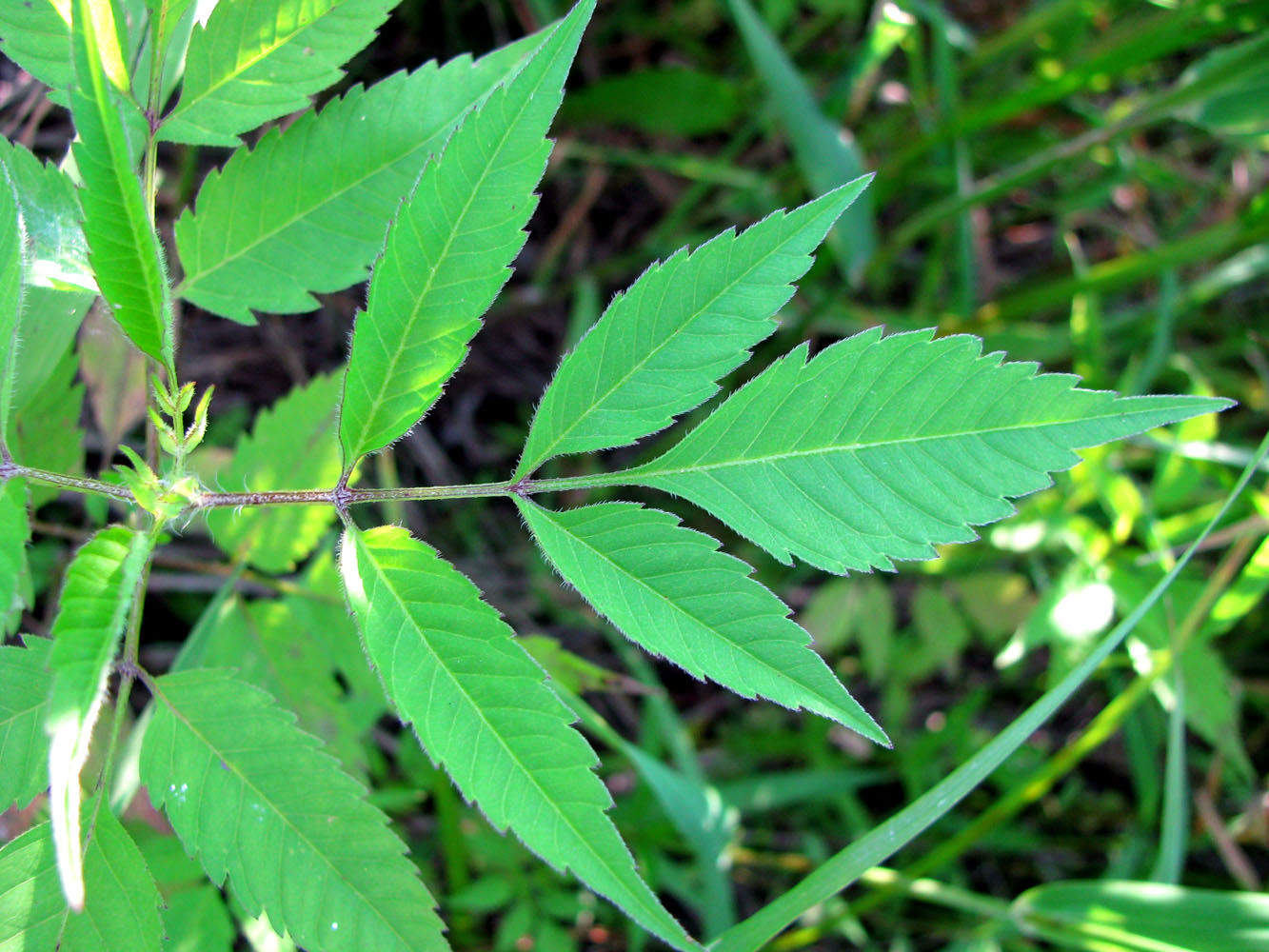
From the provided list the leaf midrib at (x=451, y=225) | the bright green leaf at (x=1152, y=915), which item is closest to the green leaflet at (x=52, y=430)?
the leaf midrib at (x=451, y=225)

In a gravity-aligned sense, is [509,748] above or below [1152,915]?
above

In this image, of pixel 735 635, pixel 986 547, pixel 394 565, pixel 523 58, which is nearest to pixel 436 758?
pixel 394 565

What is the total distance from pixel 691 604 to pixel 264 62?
947mm

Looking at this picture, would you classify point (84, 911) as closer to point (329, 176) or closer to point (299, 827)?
point (299, 827)

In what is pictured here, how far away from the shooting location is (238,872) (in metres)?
1.13

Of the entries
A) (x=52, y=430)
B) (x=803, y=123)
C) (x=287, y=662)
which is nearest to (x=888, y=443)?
(x=287, y=662)

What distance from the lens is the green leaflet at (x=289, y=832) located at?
1121 millimetres

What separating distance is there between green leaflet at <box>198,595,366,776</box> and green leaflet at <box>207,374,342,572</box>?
106mm

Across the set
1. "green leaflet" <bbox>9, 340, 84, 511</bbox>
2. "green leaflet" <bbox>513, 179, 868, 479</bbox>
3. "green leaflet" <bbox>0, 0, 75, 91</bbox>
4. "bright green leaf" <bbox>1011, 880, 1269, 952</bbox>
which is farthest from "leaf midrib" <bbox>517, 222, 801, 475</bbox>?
"bright green leaf" <bbox>1011, 880, 1269, 952</bbox>

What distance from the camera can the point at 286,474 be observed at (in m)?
1.73

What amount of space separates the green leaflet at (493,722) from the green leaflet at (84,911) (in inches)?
18.6

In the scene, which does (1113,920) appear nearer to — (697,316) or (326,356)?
(697,316)

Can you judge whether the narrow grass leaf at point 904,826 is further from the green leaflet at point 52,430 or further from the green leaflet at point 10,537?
the green leaflet at point 52,430

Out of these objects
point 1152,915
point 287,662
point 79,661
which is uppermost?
point 79,661
